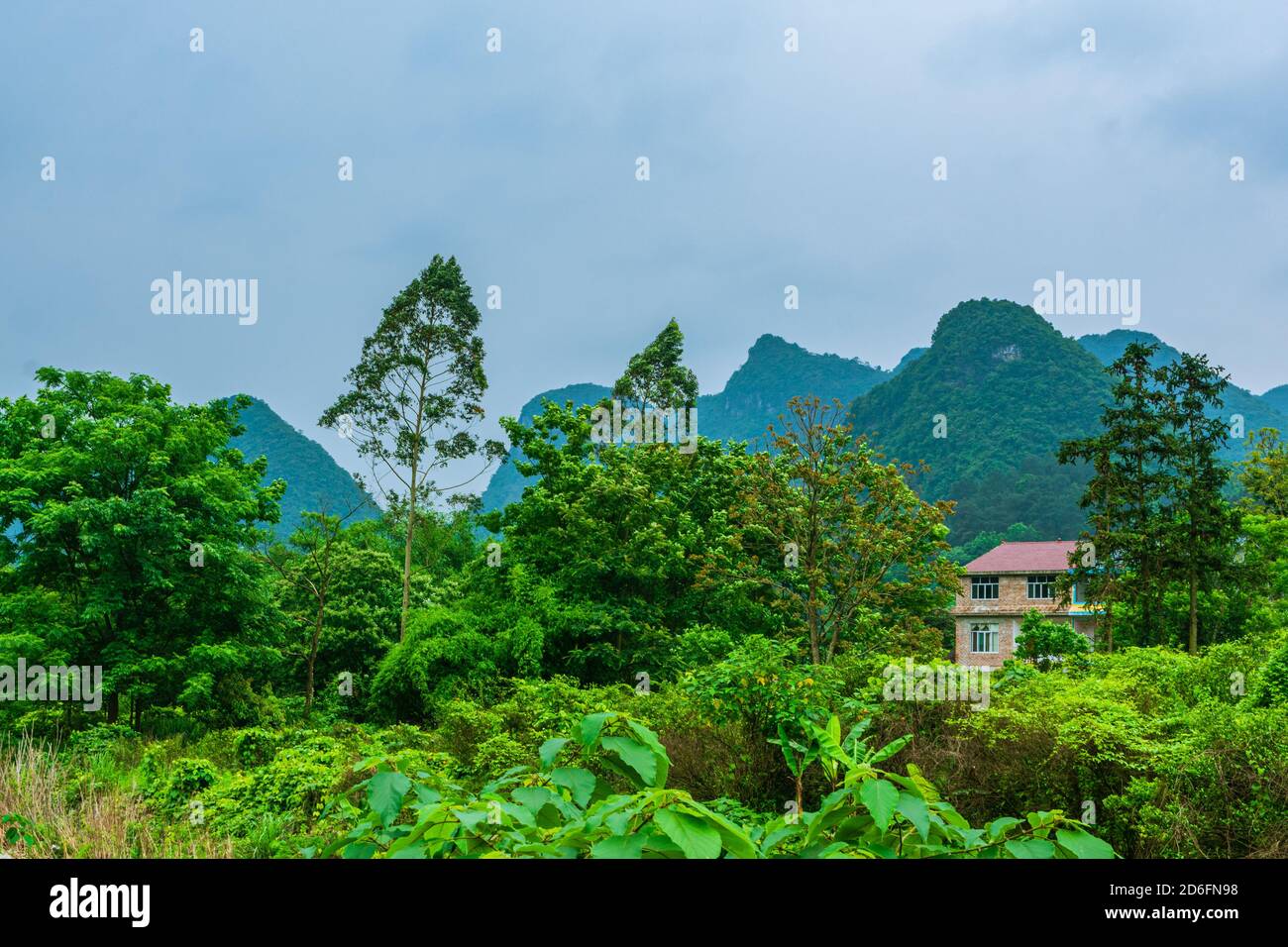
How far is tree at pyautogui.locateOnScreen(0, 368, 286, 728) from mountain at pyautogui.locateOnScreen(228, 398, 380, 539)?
128 feet

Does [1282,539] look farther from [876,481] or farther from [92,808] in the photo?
[92,808]

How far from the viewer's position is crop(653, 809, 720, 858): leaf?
1.16 metres

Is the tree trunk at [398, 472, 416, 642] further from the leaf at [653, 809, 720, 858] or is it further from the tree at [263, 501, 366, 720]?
the leaf at [653, 809, 720, 858]

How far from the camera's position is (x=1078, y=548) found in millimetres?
24375

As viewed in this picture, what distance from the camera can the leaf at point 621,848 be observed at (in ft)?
4.02

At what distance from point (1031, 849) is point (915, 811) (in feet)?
0.70

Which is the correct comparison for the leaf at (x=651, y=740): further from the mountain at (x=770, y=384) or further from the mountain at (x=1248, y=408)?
the mountain at (x=770, y=384)

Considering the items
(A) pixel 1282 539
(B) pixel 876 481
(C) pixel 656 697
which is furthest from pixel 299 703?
(A) pixel 1282 539

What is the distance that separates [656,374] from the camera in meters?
29.4

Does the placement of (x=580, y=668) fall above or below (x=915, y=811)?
below

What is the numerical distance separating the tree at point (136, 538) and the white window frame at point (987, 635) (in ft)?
103

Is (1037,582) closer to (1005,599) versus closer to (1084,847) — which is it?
(1005,599)

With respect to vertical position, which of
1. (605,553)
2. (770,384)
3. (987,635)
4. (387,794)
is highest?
(770,384)

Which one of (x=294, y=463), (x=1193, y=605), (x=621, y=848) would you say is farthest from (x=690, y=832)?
(x=294, y=463)
